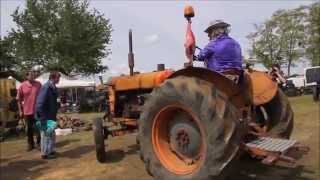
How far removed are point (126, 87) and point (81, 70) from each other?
30.4m

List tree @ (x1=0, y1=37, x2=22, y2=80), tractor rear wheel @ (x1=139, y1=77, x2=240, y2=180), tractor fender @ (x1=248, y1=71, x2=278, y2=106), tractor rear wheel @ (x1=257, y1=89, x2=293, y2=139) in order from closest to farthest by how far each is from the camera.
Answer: tractor rear wheel @ (x1=139, y1=77, x2=240, y2=180), tractor fender @ (x1=248, y1=71, x2=278, y2=106), tractor rear wheel @ (x1=257, y1=89, x2=293, y2=139), tree @ (x1=0, y1=37, x2=22, y2=80)

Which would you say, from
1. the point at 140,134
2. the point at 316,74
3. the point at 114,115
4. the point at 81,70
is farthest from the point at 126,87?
the point at 81,70

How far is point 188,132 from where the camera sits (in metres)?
5.78

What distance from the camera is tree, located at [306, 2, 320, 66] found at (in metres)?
41.2

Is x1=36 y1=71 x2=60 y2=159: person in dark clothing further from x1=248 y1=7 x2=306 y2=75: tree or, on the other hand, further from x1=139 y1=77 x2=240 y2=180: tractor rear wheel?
x1=248 y1=7 x2=306 y2=75: tree

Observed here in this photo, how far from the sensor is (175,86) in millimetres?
5668

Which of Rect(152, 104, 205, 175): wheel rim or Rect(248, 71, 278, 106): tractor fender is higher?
Rect(248, 71, 278, 106): tractor fender

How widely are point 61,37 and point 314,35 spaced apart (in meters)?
21.3

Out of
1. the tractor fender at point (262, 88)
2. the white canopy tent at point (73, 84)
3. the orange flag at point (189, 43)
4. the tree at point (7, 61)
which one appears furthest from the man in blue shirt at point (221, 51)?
the tree at point (7, 61)

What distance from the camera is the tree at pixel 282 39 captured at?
51219 mm

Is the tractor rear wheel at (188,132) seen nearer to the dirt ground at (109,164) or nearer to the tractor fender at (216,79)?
the tractor fender at (216,79)

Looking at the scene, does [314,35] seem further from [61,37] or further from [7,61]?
[7,61]

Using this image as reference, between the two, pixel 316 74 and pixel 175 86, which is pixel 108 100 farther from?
pixel 316 74

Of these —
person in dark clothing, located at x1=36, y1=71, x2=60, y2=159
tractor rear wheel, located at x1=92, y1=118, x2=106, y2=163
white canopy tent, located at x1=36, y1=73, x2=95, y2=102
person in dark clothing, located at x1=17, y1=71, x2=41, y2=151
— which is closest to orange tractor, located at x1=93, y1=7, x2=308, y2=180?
tractor rear wheel, located at x1=92, y1=118, x2=106, y2=163
